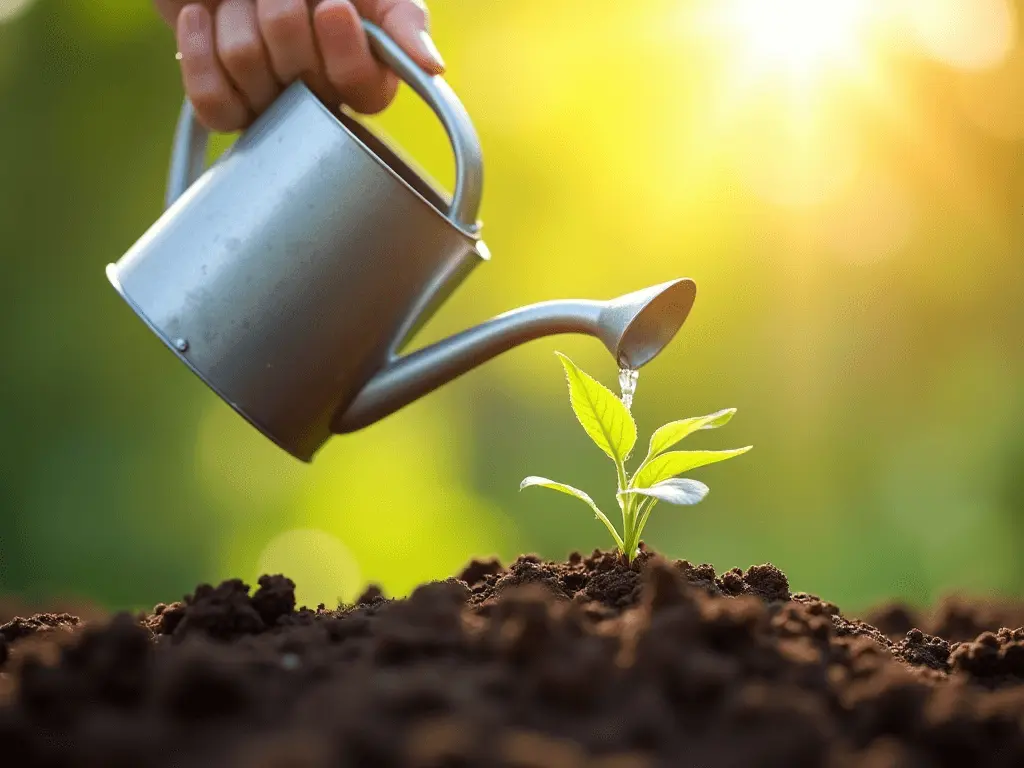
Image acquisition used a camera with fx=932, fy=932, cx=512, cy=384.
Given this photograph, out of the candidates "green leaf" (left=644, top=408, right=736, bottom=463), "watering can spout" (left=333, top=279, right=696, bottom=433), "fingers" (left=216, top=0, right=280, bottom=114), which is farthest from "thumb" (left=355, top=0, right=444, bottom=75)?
"green leaf" (left=644, top=408, right=736, bottom=463)

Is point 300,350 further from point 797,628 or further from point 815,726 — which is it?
point 815,726

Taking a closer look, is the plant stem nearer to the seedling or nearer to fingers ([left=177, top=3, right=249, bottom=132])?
the seedling

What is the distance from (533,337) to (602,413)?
15cm

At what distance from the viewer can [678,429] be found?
124cm

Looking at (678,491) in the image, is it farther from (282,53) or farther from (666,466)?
(282,53)

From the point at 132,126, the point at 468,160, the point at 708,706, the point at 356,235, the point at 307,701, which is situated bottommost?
the point at 307,701

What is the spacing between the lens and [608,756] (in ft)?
1.88

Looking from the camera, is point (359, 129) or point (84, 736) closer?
point (84, 736)

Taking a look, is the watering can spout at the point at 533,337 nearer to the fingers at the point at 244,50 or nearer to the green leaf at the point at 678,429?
the green leaf at the point at 678,429

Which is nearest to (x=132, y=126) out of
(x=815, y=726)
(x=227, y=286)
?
(x=227, y=286)

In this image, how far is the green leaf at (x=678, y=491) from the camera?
A: 3.52ft

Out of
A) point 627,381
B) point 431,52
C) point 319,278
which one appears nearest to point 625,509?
point 627,381

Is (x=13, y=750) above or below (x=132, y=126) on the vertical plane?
below

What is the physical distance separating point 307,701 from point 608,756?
225 mm
